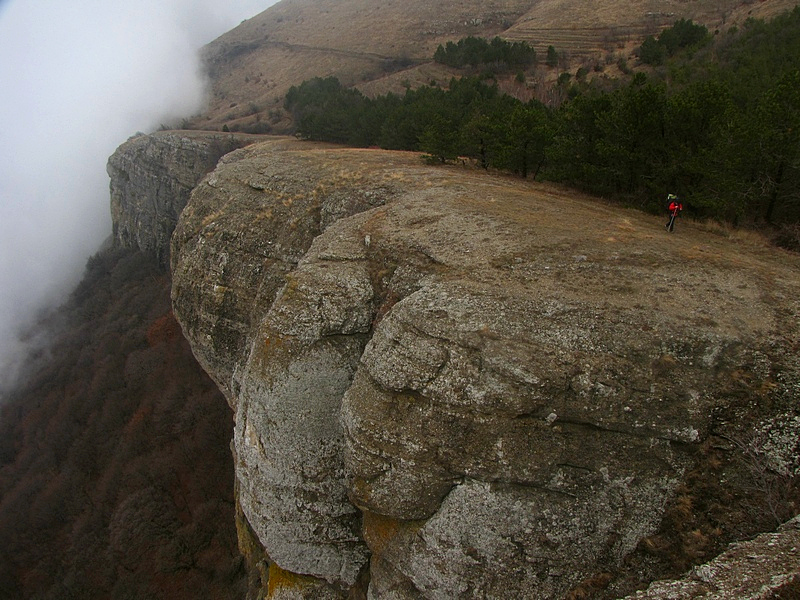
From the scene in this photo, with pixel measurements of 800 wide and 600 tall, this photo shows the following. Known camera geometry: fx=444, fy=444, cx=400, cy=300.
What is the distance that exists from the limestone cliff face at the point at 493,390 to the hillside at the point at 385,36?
5703cm

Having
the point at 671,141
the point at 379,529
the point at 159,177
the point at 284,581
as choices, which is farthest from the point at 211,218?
the point at 159,177

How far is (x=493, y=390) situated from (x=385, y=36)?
339 feet

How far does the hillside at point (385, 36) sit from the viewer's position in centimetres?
6619

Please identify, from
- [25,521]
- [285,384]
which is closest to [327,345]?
[285,384]

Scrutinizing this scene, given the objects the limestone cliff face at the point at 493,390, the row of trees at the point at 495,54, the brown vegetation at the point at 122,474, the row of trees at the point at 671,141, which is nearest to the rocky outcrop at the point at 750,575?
the limestone cliff face at the point at 493,390

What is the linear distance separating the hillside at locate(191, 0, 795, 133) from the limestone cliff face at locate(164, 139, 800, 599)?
57.0 m

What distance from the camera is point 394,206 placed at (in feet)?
52.2

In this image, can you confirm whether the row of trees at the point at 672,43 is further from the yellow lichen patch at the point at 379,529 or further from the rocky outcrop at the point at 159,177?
the yellow lichen patch at the point at 379,529

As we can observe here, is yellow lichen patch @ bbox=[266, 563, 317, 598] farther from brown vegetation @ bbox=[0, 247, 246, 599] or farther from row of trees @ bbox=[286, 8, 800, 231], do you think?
row of trees @ bbox=[286, 8, 800, 231]

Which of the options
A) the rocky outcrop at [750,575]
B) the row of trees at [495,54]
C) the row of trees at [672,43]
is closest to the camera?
the rocky outcrop at [750,575]

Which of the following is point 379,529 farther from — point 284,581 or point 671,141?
point 671,141

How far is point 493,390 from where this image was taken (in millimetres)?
8703

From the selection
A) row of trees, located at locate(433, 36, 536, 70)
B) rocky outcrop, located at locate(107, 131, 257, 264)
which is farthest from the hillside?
rocky outcrop, located at locate(107, 131, 257, 264)

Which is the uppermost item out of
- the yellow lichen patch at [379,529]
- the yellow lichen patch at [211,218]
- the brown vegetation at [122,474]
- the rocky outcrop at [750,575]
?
the yellow lichen patch at [211,218]
